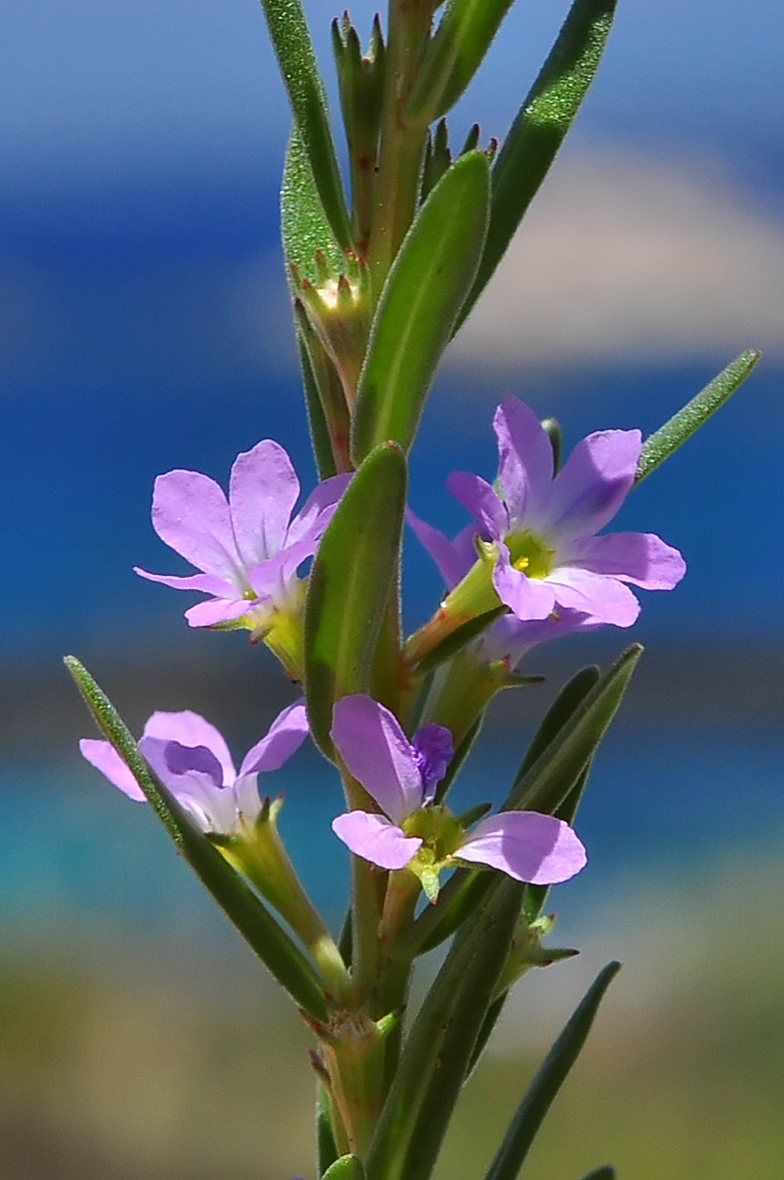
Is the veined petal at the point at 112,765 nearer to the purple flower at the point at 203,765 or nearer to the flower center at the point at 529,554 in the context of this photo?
the purple flower at the point at 203,765

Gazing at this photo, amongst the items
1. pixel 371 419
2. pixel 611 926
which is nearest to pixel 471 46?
pixel 371 419

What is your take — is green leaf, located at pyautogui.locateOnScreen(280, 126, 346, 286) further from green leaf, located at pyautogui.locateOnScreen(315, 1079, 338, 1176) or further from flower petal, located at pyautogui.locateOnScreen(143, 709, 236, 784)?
green leaf, located at pyautogui.locateOnScreen(315, 1079, 338, 1176)

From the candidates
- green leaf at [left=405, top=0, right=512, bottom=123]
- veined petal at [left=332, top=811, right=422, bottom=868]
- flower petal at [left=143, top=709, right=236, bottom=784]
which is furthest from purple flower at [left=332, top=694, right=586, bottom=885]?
green leaf at [left=405, top=0, right=512, bottom=123]

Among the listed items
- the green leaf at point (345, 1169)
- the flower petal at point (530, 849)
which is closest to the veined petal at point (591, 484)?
the flower petal at point (530, 849)

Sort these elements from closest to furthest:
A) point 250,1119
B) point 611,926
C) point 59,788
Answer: point 250,1119 → point 611,926 → point 59,788

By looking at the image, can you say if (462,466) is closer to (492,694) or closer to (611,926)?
(611,926)

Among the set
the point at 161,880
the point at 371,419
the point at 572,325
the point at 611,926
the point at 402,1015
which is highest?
the point at 572,325

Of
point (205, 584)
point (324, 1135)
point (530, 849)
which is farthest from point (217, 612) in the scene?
point (324, 1135)

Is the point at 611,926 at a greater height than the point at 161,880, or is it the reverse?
the point at 161,880
